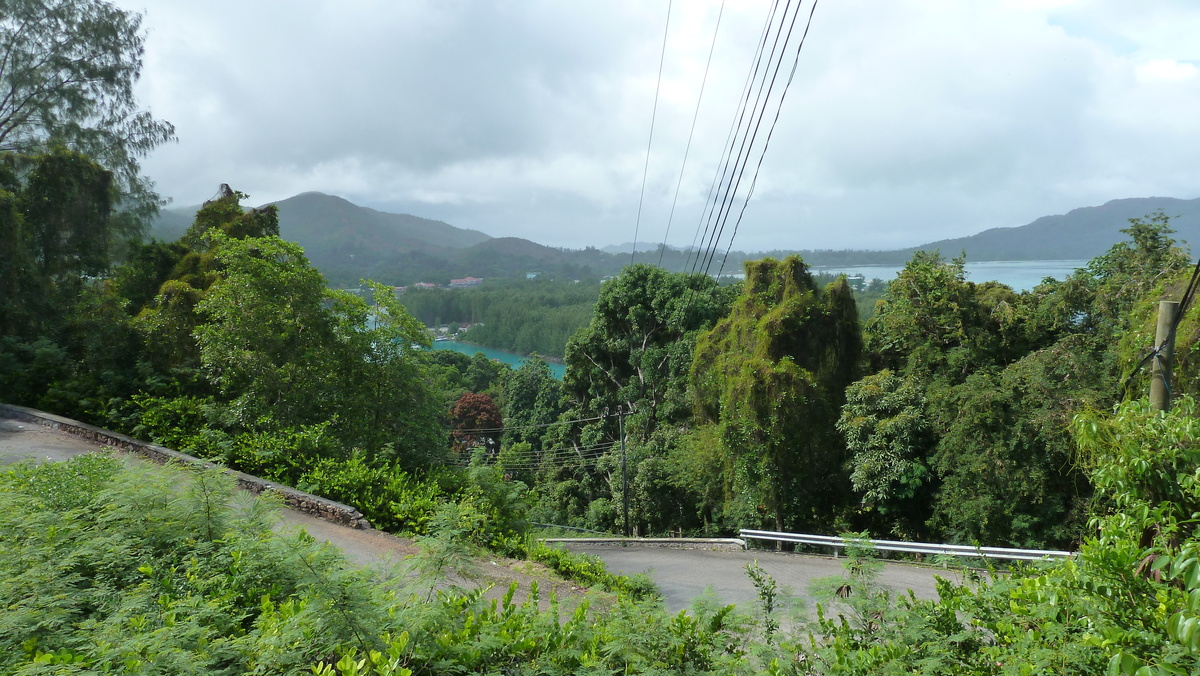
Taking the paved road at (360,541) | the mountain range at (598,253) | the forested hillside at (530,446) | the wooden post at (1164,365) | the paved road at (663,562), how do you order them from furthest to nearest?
the mountain range at (598,253)
the paved road at (663,562)
the paved road at (360,541)
the wooden post at (1164,365)
the forested hillside at (530,446)

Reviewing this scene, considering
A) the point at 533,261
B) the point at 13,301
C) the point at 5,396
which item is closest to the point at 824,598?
the point at 5,396

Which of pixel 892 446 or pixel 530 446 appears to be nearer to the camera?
pixel 892 446

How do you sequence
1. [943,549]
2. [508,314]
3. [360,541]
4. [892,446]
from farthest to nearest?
[508,314], [892,446], [943,549], [360,541]

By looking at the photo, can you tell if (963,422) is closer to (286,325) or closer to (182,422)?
(286,325)

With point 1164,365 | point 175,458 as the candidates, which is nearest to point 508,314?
point 175,458

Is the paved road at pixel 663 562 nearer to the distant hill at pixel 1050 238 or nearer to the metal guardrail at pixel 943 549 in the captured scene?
the metal guardrail at pixel 943 549

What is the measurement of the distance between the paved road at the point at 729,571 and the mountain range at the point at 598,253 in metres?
6.59

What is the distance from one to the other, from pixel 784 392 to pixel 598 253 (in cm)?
18766

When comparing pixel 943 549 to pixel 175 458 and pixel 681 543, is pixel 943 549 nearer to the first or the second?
pixel 681 543

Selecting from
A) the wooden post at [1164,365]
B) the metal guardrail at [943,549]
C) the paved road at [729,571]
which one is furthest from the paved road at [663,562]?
the wooden post at [1164,365]

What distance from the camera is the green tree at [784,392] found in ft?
46.9

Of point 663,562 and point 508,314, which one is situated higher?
point 508,314

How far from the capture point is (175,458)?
7848 millimetres

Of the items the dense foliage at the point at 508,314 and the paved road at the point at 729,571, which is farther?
the dense foliage at the point at 508,314
